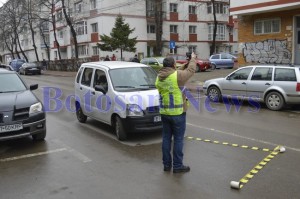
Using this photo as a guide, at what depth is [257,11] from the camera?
2069 cm

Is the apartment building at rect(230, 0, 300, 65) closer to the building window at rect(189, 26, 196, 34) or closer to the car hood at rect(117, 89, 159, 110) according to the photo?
the car hood at rect(117, 89, 159, 110)

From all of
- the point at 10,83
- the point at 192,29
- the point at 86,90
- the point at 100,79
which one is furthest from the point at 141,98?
the point at 192,29

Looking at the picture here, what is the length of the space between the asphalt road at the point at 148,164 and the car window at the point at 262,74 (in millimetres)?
2620

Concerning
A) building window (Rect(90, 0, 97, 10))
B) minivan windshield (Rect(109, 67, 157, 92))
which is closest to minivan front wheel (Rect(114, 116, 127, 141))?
minivan windshield (Rect(109, 67, 157, 92))

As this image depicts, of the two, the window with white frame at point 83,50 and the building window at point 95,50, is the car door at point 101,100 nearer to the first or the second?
the building window at point 95,50

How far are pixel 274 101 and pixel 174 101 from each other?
23.4 feet

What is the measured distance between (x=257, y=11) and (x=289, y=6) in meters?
2.14

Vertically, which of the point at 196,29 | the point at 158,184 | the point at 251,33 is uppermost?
the point at 196,29

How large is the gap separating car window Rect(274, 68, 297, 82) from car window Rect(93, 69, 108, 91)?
5982 mm

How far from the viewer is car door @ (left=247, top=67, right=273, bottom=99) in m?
12.0

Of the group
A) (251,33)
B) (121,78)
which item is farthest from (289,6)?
(121,78)

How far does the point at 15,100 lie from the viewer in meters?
7.70

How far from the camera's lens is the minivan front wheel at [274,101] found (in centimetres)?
1165

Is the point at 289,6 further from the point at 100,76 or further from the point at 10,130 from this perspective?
the point at 10,130
